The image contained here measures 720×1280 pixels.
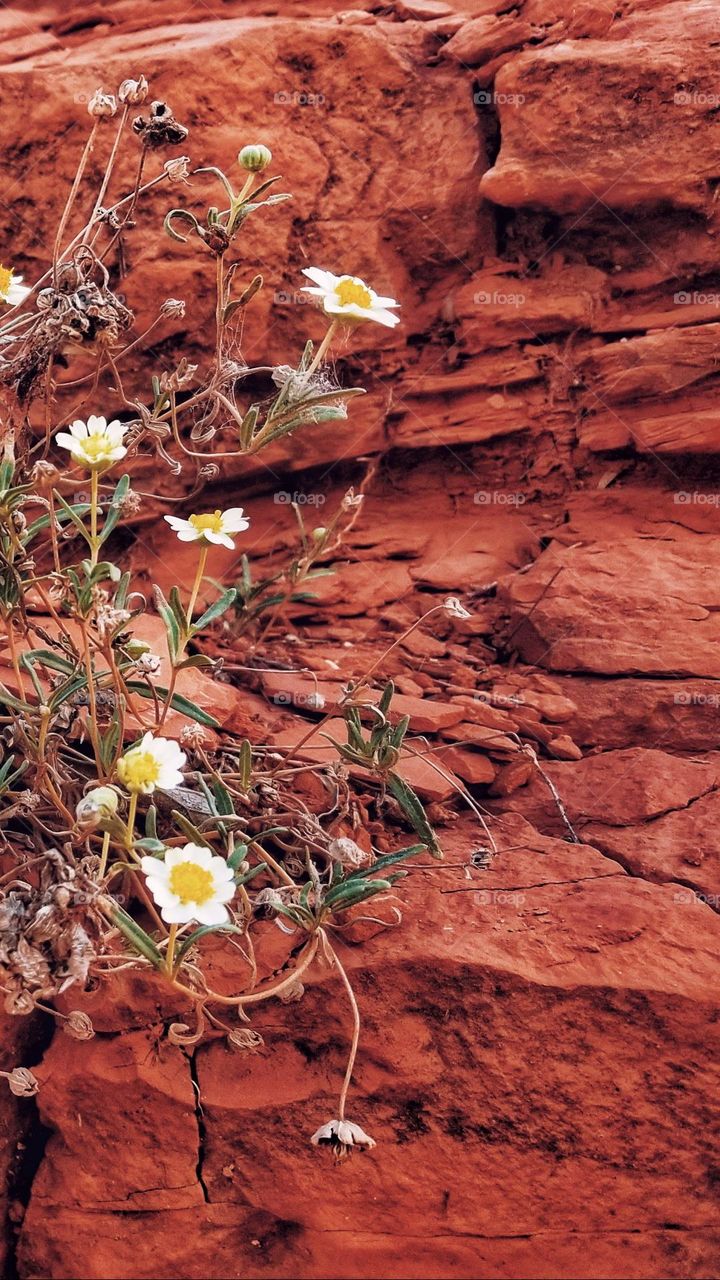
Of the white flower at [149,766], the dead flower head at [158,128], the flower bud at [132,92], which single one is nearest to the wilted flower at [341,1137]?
the white flower at [149,766]

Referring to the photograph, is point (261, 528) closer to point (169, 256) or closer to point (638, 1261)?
point (169, 256)

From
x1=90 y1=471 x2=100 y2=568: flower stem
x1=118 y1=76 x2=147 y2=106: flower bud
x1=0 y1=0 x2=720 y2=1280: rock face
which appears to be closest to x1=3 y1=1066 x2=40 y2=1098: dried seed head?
x1=0 y1=0 x2=720 y2=1280: rock face

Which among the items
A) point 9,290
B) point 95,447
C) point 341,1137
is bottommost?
point 341,1137

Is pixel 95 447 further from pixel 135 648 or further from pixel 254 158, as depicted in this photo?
pixel 254 158

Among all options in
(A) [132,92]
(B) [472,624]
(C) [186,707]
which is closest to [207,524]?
(C) [186,707]

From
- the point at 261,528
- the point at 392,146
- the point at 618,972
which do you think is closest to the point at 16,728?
the point at 618,972

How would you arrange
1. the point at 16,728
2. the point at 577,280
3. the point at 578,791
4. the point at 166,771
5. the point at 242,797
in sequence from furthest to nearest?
the point at 577,280, the point at 578,791, the point at 242,797, the point at 16,728, the point at 166,771

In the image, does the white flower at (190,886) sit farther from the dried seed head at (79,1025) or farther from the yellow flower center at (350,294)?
the yellow flower center at (350,294)
